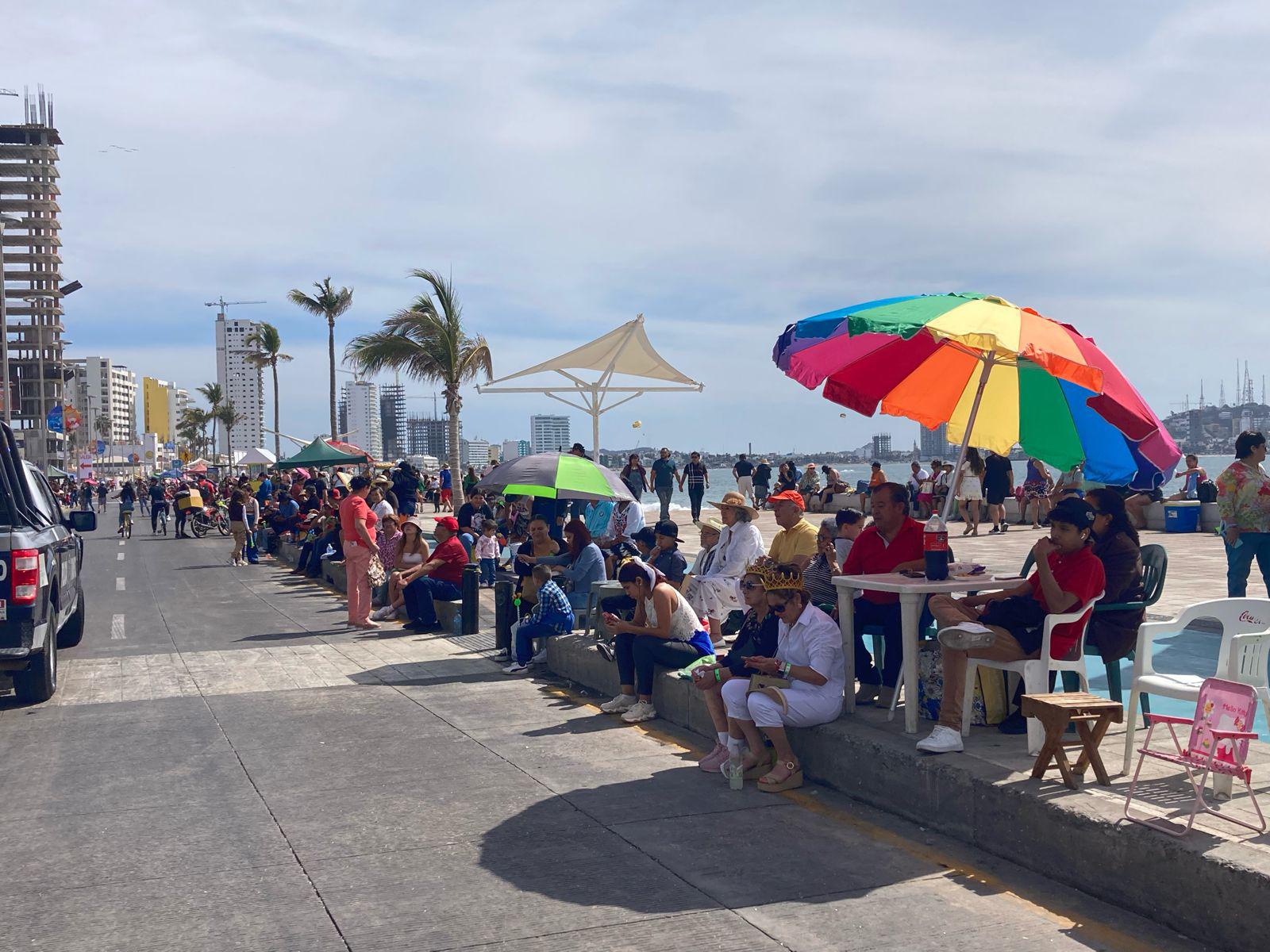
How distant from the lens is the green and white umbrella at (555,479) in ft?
42.8

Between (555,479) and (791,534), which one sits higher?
(555,479)

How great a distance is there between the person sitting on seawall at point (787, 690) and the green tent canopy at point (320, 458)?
26.3m

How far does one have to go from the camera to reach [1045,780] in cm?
550

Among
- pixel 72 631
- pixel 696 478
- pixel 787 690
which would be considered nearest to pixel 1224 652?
pixel 787 690

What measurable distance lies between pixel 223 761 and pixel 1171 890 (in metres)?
5.66

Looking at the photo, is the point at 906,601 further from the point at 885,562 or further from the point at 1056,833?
the point at 1056,833

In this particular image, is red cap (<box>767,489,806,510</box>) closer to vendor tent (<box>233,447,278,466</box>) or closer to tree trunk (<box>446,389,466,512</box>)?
tree trunk (<box>446,389,466,512</box>)

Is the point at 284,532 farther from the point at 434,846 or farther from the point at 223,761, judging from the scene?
the point at 434,846

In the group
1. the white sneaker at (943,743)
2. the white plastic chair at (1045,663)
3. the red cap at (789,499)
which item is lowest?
the white sneaker at (943,743)

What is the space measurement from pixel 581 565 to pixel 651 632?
2.85 metres

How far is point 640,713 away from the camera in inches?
336

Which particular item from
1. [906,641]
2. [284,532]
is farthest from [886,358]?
[284,532]

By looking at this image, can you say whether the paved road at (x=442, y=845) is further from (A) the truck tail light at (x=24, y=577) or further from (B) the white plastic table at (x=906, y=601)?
(A) the truck tail light at (x=24, y=577)

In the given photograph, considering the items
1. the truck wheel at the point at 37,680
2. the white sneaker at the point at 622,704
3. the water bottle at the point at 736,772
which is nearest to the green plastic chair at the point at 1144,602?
the water bottle at the point at 736,772
